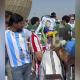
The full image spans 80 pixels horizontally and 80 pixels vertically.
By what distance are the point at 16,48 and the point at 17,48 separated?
0.02m

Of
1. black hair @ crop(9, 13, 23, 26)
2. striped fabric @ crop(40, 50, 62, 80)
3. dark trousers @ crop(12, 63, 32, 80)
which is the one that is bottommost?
dark trousers @ crop(12, 63, 32, 80)

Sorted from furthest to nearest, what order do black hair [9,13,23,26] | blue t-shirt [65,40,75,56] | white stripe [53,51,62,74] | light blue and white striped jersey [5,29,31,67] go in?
light blue and white striped jersey [5,29,31,67] < black hair [9,13,23,26] < white stripe [53,51,62,74] < blue t-shirt [65,40,75,56]

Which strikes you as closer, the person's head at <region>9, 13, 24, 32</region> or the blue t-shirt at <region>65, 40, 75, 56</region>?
the blue t-shirt at <region>65, 40, 75, 56</region>

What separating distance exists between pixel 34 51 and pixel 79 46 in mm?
1934

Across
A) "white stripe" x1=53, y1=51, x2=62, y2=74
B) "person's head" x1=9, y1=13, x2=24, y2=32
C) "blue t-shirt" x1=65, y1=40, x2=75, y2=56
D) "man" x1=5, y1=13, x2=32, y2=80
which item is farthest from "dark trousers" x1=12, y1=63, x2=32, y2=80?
"blue t-shirt" x1=65, y1=40, x2=75, y2=56

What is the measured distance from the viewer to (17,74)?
4.88 meters

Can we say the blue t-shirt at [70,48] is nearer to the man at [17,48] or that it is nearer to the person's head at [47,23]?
the man at [17,48]

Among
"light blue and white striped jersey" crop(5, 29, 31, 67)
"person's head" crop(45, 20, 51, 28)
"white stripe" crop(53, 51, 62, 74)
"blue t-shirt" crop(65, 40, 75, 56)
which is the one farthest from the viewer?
"person's head" crop(45, 20, 51, 28)

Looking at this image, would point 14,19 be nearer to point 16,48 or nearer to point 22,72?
point 16,48

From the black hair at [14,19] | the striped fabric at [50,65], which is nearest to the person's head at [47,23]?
the black hair at [14,19]

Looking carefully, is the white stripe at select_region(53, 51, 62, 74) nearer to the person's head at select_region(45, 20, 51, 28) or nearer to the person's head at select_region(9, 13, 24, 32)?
the person's head at select_region(9, 13, 24, 32)

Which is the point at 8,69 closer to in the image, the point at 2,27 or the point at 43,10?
the point at 2,27

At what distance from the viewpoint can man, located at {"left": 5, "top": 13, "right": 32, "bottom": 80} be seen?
480 cm

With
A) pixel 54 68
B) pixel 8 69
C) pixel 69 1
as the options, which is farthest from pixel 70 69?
pixel 69 1
